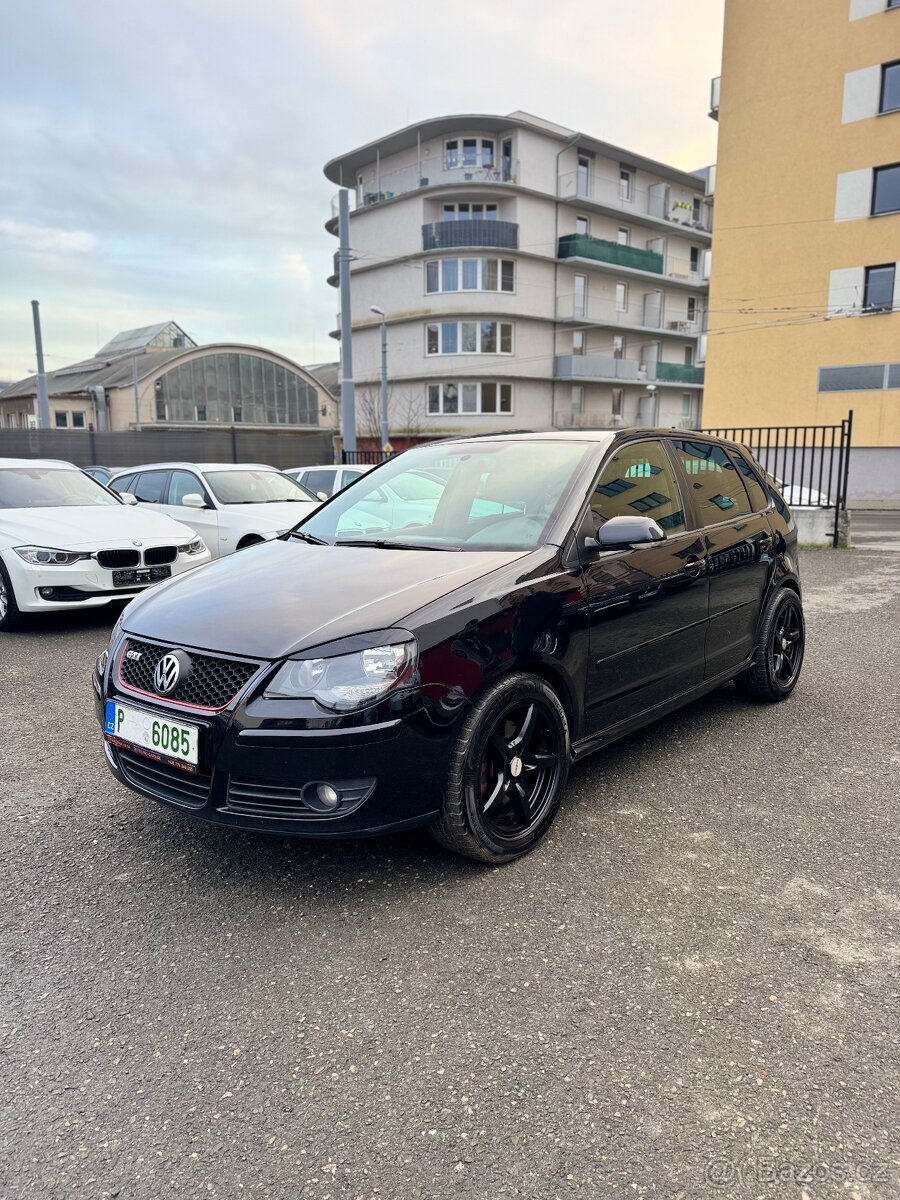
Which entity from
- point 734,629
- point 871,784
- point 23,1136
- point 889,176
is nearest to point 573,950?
point 23,1136

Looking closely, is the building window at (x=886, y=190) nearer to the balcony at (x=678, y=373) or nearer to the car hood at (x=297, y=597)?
the balcony at (x=678, y=373)

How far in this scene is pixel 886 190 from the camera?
24.0 metres

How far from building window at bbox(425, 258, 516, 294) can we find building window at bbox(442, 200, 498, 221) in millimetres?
2126

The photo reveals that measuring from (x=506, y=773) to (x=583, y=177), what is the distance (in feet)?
146

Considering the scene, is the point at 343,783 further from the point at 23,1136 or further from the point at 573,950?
the point at 23,1136

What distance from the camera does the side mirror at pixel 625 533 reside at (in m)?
3.25

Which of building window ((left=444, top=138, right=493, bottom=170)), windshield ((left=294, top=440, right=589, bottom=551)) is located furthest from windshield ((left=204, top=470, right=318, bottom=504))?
building window ((left=444, top=138, right=493, bottom=170))

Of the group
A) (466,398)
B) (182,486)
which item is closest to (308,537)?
(182,486)

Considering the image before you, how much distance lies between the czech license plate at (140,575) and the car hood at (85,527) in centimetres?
26

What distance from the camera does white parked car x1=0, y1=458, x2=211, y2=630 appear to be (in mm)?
6738

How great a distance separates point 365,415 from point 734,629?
135ft

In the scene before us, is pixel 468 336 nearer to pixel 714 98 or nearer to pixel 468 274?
pixel 468 274

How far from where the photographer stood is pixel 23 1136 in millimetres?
1809

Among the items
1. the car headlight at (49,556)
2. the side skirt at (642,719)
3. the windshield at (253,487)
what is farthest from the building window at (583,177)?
the side skirt at (642,719)
